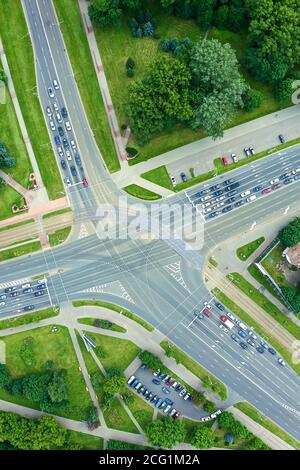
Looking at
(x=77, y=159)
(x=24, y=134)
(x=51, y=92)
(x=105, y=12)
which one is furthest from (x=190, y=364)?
(x=105, y=12)

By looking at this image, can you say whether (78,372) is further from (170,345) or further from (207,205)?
(207,205)

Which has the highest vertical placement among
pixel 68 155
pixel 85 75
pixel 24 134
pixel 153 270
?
pixel 85 75

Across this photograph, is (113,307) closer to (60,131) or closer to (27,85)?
(60,131)

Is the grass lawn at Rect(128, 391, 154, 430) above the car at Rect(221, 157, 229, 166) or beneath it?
beneath

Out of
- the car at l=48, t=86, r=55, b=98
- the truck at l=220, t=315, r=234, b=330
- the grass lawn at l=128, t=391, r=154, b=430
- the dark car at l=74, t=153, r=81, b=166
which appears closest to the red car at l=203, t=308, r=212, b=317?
the truck at l=220, t=315, r=234, b=330

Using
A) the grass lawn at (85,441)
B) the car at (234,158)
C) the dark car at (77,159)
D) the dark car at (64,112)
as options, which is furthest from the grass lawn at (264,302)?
the dark car at (64,112)

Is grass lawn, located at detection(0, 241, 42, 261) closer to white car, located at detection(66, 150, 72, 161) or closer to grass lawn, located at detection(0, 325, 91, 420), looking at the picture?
grass lawn, located at detection(0, 325, 91, 420)
